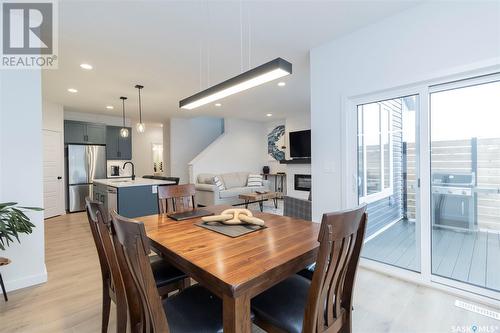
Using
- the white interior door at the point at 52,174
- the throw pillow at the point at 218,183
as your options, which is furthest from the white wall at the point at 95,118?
the throw pillow at the point at 218,183

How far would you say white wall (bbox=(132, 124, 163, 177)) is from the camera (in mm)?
8391

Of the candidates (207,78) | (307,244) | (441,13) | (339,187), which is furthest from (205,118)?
(307,244)

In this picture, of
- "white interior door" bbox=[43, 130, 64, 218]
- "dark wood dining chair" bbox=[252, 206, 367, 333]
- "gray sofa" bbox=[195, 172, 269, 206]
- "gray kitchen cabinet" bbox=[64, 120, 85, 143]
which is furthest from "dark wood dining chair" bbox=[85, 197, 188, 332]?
"gray kitchen cabinet" bbox=[64, 120, 85, 143]

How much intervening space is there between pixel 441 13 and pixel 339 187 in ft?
6.03

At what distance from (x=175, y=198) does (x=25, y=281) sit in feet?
5.41

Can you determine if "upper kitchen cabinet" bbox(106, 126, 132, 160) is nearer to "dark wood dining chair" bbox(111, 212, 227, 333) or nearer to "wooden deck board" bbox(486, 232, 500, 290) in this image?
"dark wood dining chair" bbox(111, 212, 227, 333)

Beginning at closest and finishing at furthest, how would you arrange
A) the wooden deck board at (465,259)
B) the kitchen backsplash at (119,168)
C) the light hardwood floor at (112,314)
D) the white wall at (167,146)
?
the light hardwood floor at (112,314) → the wooden deck board at (465,259) → the kitchen backsplash at (119,168) → the white wall at (167,146)

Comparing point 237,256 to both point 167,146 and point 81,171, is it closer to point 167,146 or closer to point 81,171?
point 81,171

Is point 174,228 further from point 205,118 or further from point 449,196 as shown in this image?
point 205,118

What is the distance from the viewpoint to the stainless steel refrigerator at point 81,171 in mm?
5816

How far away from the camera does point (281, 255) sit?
1.18 m

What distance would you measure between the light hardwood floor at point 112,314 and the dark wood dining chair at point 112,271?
513 mm

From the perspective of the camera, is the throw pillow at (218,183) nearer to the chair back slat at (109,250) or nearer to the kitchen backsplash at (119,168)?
the kitchen backsplash at (119,168)

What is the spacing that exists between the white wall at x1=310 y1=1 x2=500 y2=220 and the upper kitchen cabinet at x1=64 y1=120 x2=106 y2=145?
231 inches
